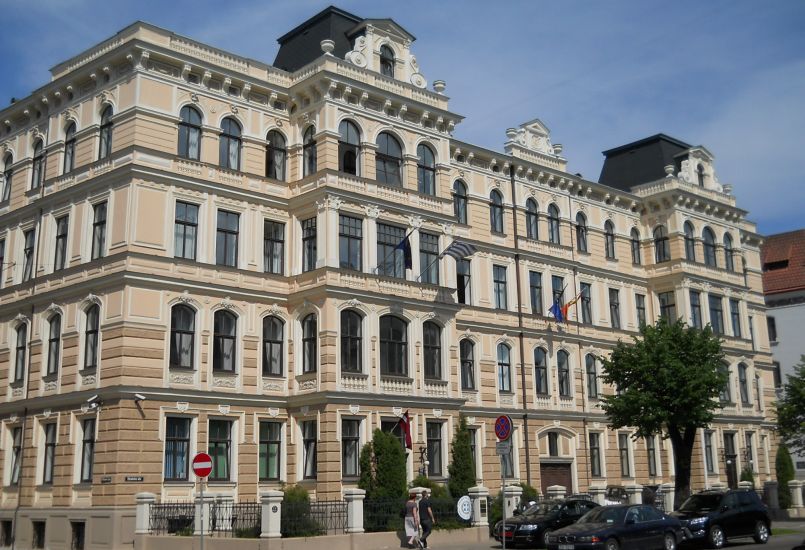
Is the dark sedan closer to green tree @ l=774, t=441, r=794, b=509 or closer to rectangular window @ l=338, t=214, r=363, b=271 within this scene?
rectangular window @ l=338, t=214, r=363, b=271

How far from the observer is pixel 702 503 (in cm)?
3047

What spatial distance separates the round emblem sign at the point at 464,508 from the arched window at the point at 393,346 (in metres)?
6.48

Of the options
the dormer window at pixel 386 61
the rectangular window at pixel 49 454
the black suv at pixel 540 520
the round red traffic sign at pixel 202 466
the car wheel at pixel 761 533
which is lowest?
the car wheel at pixel 761 533

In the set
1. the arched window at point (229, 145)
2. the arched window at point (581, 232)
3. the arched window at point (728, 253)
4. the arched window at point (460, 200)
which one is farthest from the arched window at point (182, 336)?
the arched window at point (728, 253)

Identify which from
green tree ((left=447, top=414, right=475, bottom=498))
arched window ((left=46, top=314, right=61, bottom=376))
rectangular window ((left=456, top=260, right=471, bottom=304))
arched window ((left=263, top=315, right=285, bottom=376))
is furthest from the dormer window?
arched window ((left=46, top=314, right=61, bottom=376))

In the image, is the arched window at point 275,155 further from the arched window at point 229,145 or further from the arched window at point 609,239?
the arched window at point 609,239

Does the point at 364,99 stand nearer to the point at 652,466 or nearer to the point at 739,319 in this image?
the point at 652,466

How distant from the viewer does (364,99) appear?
37.5 m

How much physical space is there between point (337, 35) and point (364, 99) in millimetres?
3545

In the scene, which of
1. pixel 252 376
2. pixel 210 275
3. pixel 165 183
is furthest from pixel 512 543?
pixel 165 183

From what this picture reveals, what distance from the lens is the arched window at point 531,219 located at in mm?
47188

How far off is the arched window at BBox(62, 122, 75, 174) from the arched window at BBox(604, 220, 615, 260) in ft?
94.6

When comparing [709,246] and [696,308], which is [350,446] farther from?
[709,246]

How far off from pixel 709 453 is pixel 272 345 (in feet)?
92.4
